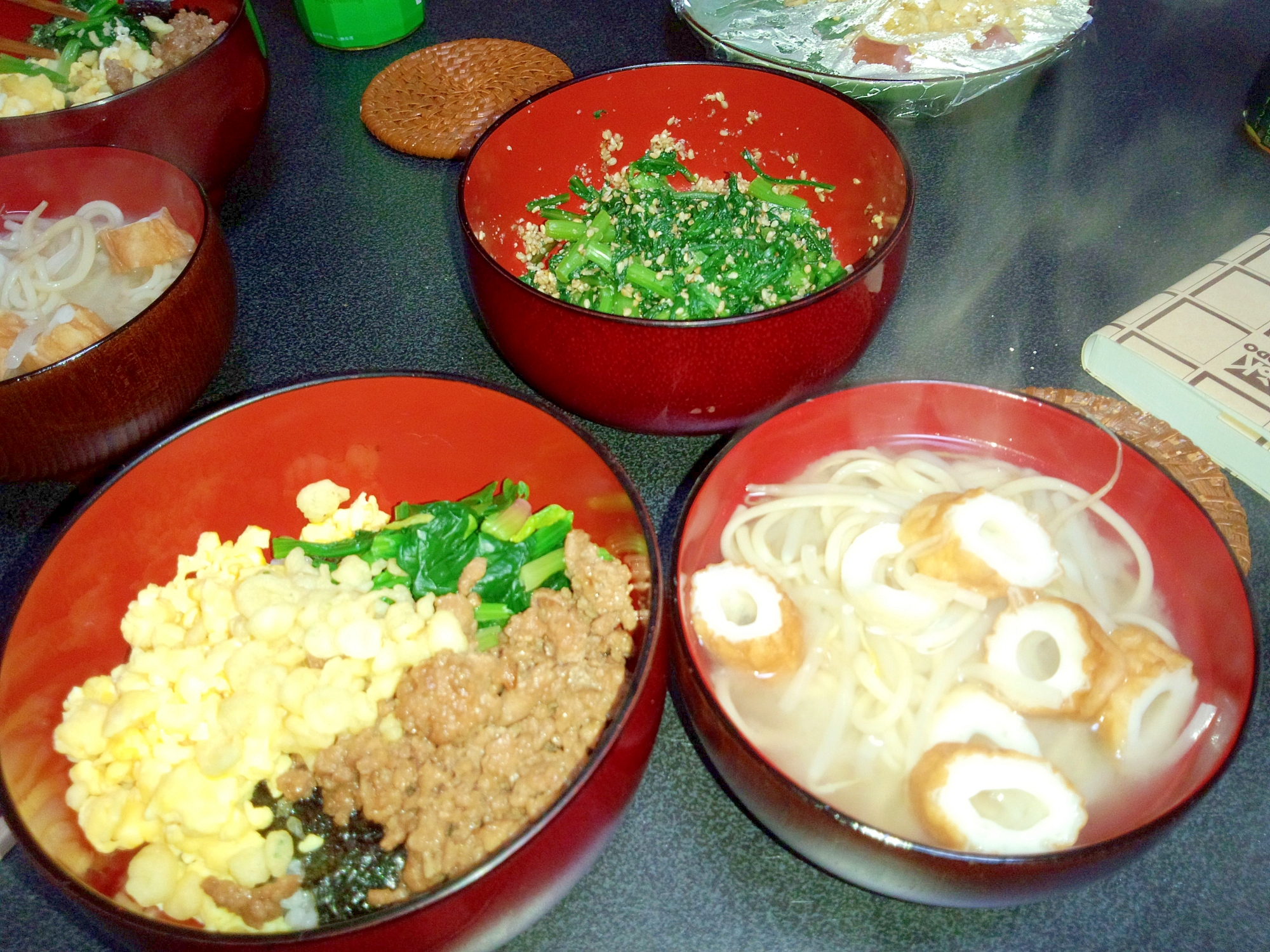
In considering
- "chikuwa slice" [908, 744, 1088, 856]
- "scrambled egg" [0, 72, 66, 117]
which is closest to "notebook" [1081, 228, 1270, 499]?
"chikuwa slice" [908, 744, 1088, 856]

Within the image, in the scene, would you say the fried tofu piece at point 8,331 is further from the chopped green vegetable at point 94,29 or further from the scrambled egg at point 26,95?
the chopped green vegetable at point 94,29

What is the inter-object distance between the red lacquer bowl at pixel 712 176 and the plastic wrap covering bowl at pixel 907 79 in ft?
0.68

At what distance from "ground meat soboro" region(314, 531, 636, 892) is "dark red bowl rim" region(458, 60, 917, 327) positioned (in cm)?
32

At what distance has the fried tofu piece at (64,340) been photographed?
1.27 m

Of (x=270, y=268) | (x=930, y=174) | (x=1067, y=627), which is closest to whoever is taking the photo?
(x=1067, y=627)

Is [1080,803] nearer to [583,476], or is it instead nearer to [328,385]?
[583,476]

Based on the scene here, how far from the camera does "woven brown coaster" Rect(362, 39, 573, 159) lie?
2.02 meters

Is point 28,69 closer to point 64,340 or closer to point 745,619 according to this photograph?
point 64,340

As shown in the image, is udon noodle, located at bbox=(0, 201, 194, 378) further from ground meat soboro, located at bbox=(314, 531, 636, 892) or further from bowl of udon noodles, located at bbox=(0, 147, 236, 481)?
ground meat soboro, located at bbox=(314, 531, 636, 892)

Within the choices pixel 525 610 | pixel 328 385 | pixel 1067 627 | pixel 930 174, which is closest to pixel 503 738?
pixel 525 610

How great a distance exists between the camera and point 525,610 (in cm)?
110

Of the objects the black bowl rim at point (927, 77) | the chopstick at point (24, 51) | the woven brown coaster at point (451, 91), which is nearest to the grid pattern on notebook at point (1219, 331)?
the black bowl rim at point (927, 77)

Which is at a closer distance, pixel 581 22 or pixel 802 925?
pixel 802 925

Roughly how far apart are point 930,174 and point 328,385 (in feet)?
4.74
